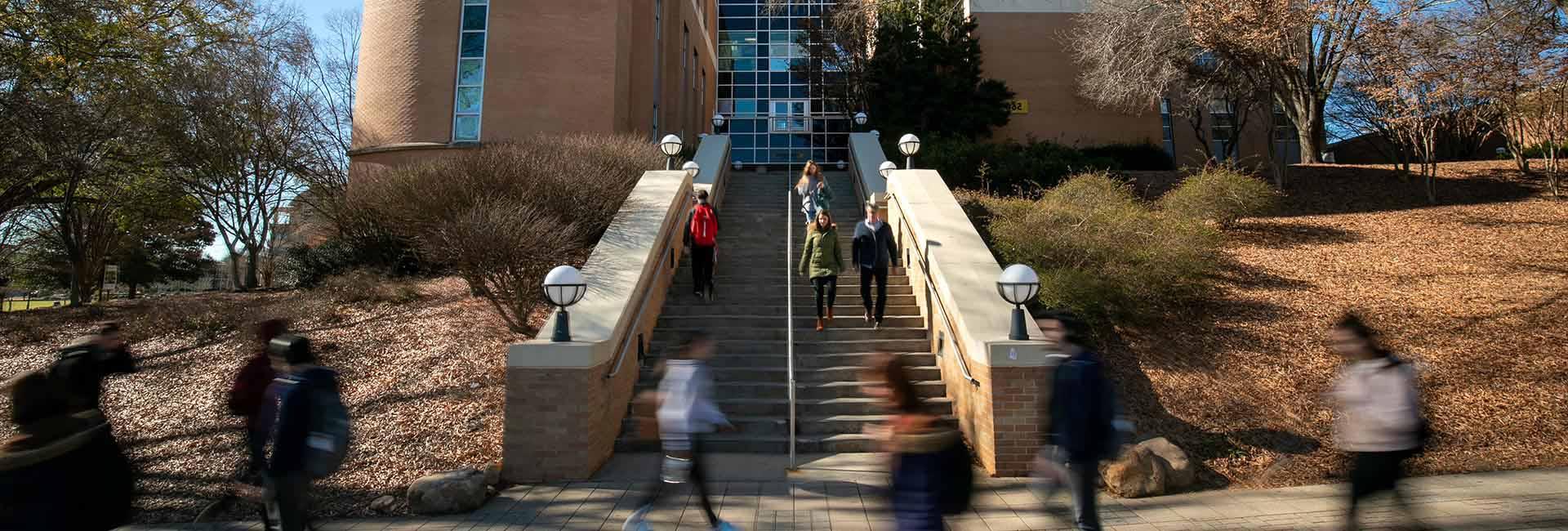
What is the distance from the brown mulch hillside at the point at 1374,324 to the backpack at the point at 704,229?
479 cm

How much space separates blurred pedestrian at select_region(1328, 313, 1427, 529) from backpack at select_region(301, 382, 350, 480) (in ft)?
17.4

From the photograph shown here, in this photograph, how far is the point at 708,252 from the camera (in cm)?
966

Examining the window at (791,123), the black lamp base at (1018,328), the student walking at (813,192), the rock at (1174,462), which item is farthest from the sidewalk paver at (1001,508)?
the window at (791,123)

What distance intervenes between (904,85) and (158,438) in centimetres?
1880

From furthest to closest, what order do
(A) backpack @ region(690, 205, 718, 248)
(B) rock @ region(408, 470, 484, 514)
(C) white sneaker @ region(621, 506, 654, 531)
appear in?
(A) backpack @ region(690, 205, 718, 248) → (B) rock @ region(408, 470, 484, 514) → (C) white sneaker @ region(621, 506, 654, 531)

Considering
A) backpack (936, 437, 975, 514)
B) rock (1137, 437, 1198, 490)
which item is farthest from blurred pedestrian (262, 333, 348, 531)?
rock (1137, 437, 1198, 490)

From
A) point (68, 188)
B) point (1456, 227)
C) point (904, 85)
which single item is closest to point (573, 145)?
point (68, 188)

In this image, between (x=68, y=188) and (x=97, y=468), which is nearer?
(x=97, y=468)

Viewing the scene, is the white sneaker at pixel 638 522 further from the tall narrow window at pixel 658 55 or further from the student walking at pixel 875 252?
the tall narrow window at pixel 658 55

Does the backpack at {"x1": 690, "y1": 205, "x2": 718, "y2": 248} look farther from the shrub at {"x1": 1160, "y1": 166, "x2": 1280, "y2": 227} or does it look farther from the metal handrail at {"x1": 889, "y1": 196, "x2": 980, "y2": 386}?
the shrub at {"x1": 1160, "y1": 166, "x2": 1280, "y2": 227}

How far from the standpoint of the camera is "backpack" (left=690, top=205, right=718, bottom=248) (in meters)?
9.51

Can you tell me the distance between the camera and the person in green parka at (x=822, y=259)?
28.9ft

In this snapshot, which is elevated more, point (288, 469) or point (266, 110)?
point (266, 110)

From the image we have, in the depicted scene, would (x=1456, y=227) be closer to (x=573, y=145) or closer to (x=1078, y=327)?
(x=1078, y=327)
